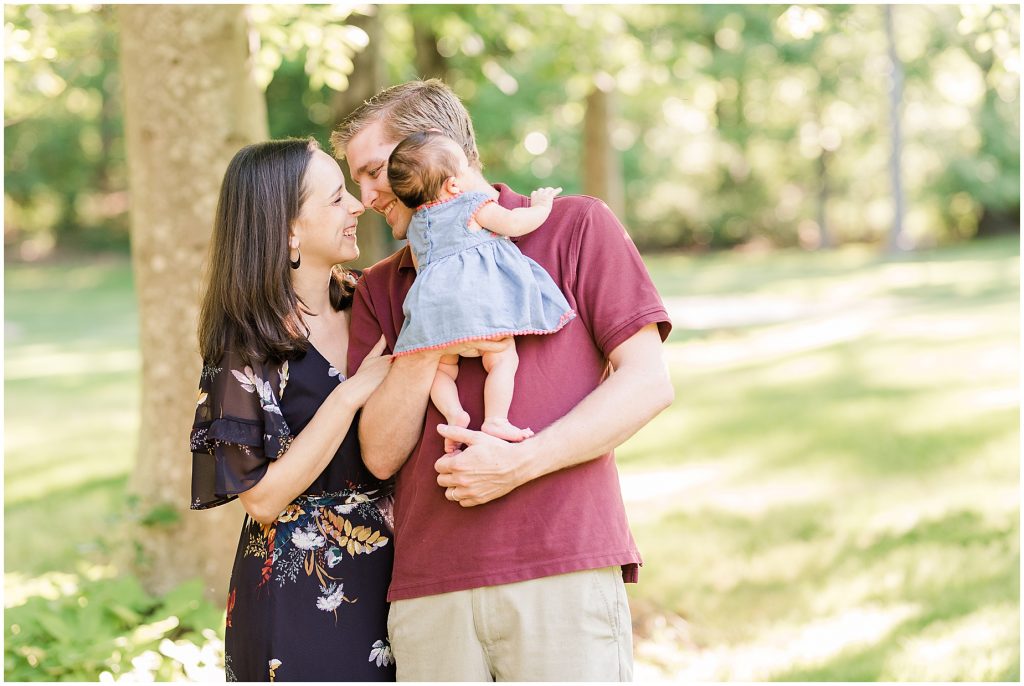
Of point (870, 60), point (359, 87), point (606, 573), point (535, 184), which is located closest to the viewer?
point (606, 573)

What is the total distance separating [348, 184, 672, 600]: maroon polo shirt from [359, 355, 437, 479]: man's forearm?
3 cm

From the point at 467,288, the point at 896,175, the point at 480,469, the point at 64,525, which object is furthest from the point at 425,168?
the point at 896,175

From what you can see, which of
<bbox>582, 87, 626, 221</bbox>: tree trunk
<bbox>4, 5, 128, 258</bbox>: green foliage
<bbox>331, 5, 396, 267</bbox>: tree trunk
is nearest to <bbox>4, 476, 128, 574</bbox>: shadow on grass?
<bbox>331, 5, 396, 267</bbox>: tree trunk

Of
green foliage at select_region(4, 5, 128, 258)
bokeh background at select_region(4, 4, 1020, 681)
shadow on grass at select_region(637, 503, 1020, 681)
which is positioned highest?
green foliage at select_region(4, 5, 128, 258)

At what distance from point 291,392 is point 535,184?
19.7 metres

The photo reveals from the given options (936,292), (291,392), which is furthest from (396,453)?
(936,292)

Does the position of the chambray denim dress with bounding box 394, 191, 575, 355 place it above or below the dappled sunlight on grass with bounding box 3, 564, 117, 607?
above

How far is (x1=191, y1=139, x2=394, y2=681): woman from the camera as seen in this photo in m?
2.37

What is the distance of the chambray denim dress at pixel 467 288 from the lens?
2223 mm

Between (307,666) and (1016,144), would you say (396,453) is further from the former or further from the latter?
(1016,144)

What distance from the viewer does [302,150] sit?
2523mm

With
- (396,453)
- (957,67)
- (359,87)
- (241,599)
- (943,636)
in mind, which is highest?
(957,67)

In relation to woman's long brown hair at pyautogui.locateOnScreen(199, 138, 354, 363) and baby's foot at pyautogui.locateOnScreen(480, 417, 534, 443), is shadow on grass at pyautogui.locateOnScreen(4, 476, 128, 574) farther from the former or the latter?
baby's foot at pyautogui.locateOnScreen(480, 417, 534, 443)

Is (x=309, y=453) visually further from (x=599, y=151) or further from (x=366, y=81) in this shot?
(x=599, y=151)
